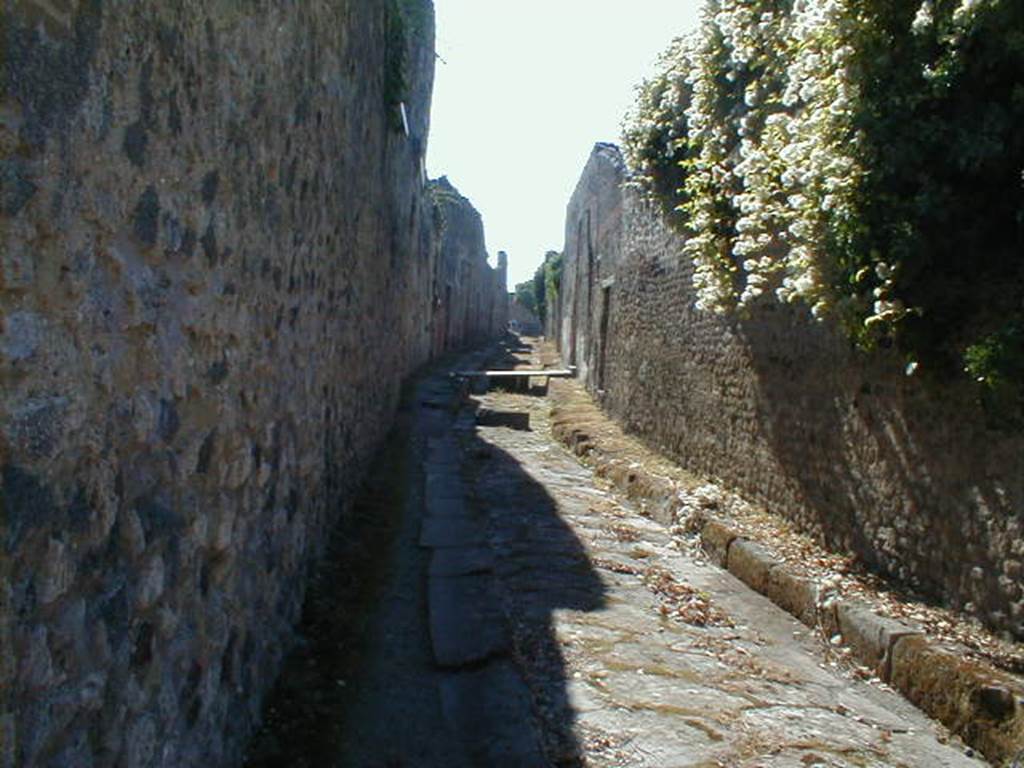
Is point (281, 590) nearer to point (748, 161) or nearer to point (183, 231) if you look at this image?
point (183, 231)

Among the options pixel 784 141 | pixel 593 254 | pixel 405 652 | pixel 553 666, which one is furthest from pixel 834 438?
A: pixel 593 254

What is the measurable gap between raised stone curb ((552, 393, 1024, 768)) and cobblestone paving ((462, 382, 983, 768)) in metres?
0.07

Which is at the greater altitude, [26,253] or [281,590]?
[26,253]

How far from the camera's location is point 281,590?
3629 mm

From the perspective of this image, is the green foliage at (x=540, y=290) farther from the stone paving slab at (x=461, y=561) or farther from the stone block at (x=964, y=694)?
the stone block at (x=964, y=694)

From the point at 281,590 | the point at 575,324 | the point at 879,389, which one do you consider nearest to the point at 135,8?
the point at 281,590

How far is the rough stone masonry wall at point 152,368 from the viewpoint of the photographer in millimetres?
1464

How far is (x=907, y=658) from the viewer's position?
376cm

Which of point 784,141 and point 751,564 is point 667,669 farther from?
point 784,141

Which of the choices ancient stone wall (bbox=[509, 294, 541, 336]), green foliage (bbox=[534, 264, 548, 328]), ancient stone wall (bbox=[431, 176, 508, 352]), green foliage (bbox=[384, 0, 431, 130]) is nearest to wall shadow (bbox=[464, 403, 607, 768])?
green foliage (bbox=[384, 0, 431, 130])

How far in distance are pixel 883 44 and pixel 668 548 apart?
3194mm

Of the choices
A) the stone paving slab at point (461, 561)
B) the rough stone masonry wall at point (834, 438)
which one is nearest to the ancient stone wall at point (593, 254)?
the rough stone masonry wall at point (834, 438)

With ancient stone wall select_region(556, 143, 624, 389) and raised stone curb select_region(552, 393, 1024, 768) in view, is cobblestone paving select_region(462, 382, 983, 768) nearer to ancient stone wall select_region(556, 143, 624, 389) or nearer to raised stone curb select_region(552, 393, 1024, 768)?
raised stone curb select_region(552, 393, 1024, 768)

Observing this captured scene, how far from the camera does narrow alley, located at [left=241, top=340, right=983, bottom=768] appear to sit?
3131 millimetres
